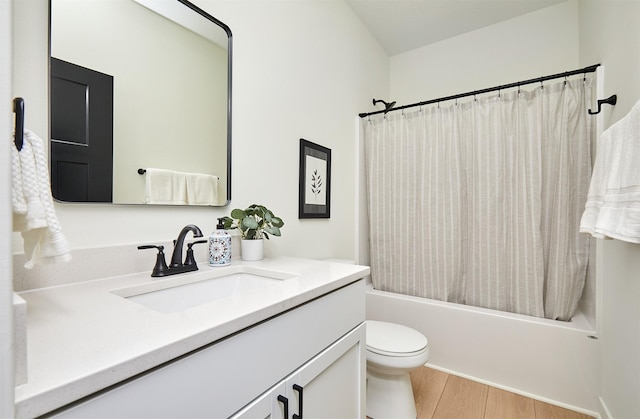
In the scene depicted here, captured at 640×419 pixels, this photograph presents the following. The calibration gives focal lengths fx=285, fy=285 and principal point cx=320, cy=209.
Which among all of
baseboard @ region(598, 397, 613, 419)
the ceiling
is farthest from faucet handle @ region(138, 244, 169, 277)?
the ceiling

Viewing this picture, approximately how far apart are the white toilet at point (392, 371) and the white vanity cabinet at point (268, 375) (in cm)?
28

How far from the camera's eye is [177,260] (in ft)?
3.26

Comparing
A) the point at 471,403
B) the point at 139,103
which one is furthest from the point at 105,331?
the point at 471,403

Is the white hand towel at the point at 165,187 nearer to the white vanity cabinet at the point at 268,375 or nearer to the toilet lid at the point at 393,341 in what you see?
the white vanity cabinet at the point at 268,375

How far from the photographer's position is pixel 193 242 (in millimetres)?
1059

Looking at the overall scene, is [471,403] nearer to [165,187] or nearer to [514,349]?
[514,349]

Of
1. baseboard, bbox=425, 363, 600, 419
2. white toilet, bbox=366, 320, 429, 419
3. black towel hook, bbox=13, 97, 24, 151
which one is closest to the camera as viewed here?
black towel hook, bbox=13, 97, 24, 151

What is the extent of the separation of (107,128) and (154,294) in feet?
1.83

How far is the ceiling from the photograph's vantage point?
2.20 m

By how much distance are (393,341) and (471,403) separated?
64 centimetres

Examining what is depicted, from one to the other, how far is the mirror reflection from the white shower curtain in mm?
1409

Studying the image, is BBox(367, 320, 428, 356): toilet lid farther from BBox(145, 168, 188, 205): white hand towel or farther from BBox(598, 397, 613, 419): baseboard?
BBox(145, 168, 188, 205): white hand towel

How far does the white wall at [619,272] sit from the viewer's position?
114 centimetres

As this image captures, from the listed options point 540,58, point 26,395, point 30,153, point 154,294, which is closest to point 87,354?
point 26,395
